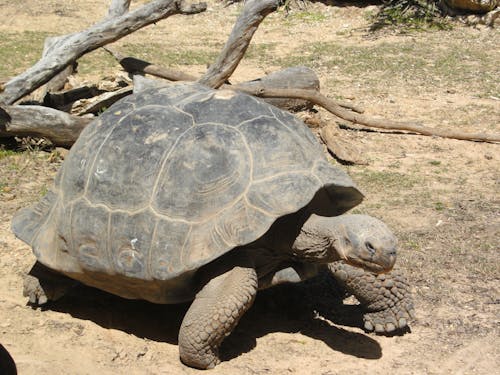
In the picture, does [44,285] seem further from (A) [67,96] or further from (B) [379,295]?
(A) [67,96]

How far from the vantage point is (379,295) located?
3434 mm

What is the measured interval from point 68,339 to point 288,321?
1.06 metres

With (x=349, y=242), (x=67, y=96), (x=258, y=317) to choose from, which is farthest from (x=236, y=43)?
(x=349, y=242)

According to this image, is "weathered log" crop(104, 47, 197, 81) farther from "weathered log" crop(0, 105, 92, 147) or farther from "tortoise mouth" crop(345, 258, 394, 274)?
"tortoise mouth" crop(345, 258, 394, 274)

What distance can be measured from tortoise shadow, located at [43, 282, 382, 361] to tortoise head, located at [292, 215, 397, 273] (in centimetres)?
48

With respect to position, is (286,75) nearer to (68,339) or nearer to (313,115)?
(313,115)

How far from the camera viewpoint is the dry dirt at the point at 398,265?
326 cm

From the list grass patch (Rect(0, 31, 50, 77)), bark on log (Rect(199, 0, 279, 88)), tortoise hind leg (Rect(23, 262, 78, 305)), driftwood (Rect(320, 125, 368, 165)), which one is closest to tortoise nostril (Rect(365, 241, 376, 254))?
tortoise hind leg (Rect(23, 262, 78, 305))

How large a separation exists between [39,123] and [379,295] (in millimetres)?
3291

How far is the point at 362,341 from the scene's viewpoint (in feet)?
11.4

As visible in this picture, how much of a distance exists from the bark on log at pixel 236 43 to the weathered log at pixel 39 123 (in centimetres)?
124

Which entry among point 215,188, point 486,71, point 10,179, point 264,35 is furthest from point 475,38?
point 215,188

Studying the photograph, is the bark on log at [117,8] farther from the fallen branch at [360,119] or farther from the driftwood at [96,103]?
the fallen branch at [360,119]

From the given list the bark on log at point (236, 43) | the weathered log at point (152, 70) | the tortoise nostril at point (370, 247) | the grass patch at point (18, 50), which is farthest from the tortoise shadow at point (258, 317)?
the grass patch at point (18, 50)
